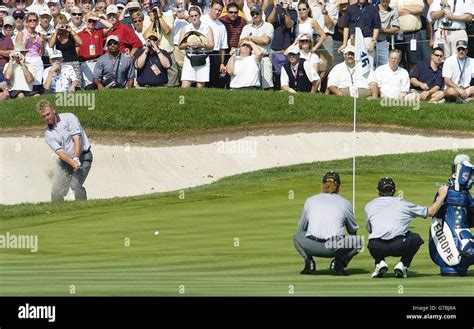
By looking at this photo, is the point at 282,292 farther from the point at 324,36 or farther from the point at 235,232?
the point at 324,36

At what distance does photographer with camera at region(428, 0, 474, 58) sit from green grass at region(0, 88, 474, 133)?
1.92 meters

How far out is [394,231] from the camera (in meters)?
18.2

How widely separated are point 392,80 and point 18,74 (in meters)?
7.98

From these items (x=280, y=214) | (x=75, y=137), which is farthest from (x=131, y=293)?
(x=75, y=137)

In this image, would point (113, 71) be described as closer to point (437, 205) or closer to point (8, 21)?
point (8, 21)

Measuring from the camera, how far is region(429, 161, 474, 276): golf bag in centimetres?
1827

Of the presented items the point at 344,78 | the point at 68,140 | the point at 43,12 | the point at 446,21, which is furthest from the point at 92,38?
the point at 446,21

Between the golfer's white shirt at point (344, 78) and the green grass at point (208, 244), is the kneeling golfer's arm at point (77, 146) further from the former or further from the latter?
the golfer's white shirt at point (344, 78)

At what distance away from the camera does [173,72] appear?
35.2 metres

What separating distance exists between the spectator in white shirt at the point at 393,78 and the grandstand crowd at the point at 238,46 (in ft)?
0.07

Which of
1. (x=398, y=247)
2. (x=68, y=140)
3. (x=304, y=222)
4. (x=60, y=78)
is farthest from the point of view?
Answer: (x=60, y=78)

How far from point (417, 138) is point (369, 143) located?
1.28 metres

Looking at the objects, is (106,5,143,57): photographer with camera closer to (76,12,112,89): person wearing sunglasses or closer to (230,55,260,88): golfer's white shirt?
(76,12,112,89): person wearing sunglasses

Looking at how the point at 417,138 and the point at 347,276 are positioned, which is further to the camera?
the point at 417,138
